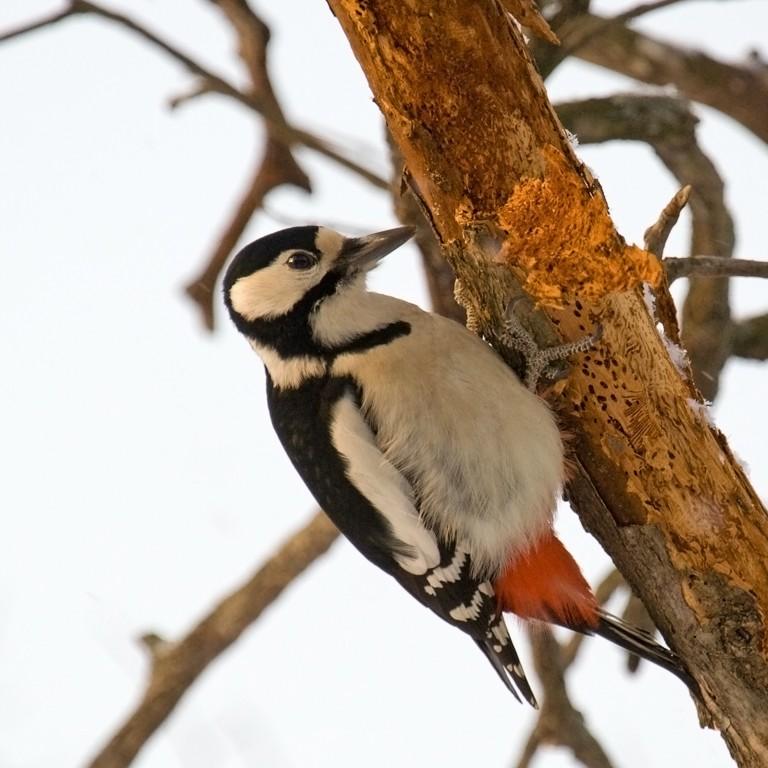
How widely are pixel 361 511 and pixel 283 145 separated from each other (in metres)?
1.87

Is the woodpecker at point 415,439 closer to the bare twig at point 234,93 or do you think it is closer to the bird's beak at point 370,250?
the bird's beak at point 370,250

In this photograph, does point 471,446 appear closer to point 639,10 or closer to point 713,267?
point 713,267

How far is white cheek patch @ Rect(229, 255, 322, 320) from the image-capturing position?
3.25m

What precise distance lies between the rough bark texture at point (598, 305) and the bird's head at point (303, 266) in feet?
1.62

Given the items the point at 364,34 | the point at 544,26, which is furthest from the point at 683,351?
the point at 364,34

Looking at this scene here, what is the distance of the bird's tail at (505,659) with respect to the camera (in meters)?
3.23

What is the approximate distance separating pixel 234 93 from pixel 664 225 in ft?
6.52

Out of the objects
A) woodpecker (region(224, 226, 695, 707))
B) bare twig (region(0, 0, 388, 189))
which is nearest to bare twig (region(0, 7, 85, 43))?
bare twig (region(0, 0, 388, 189))

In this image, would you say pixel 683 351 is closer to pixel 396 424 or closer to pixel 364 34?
pixel 396 424

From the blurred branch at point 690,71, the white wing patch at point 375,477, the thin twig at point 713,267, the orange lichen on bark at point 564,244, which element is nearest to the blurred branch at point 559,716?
the white wing patch at point 375,477

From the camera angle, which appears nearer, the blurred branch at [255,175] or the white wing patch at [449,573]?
the white wing patch at [449,573]

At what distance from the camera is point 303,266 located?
129 inches

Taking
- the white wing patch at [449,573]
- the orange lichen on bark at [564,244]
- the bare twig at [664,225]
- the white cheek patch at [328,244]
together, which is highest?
the bare twig at [664,225]

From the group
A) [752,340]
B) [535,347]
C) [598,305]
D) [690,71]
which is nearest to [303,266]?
[535,347]
